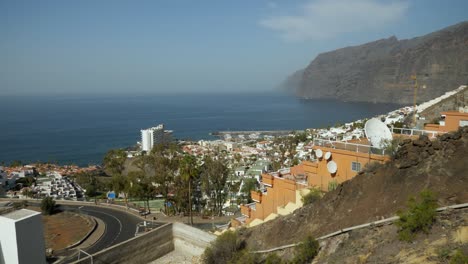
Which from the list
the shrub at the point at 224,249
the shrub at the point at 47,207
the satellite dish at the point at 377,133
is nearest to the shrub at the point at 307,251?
the shrub at the point at 224,249

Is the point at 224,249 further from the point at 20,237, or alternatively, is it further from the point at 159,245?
the point at 20,237

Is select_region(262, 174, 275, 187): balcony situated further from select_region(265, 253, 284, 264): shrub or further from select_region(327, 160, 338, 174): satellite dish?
select_region(265, 253, 284, 264): shrub

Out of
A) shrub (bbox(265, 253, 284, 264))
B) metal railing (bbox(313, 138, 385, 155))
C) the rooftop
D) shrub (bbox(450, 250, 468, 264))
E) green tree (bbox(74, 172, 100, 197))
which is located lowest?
green tree (bbox(74, 172, 100, 197))

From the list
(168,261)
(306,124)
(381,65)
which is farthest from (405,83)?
(168,261)

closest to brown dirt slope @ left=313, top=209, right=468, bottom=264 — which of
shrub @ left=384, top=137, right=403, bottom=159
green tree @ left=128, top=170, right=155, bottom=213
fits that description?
shrub @ left=384, top=137, right=403, bottom=159

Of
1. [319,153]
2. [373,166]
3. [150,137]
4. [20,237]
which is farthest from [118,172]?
[150,137]

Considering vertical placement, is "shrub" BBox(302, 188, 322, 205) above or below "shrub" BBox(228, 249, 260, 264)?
above
